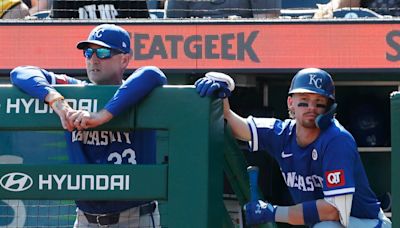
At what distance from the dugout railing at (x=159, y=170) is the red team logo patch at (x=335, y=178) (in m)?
0.62

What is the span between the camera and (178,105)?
9.37 ft

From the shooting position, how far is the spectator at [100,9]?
7129 mm

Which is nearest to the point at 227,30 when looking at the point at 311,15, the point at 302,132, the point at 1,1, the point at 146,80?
the point at 311,15

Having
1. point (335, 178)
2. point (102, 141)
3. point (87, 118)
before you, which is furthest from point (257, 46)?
point (87, 118)

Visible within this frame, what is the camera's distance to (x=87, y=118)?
2869mm

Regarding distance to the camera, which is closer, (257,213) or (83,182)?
(83,182)

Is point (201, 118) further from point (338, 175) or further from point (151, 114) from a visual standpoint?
point (338, 175)

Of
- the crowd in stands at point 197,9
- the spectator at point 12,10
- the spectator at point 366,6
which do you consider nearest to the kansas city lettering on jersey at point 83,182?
the crowd in stands at point 197,9

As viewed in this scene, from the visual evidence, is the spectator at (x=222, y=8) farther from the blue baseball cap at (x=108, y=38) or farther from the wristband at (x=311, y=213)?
the wristband at (x=311, y=213)

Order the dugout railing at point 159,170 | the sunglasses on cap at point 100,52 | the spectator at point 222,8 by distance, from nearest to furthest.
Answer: the dugout railing at point 159,170, the sunglasses on cap at point 100,52, the spectator at point 222,8

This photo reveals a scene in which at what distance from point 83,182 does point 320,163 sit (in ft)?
3.48

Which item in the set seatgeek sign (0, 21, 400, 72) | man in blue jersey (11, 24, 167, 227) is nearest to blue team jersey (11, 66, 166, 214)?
man in blue jersey (11, 24, 167, 227)

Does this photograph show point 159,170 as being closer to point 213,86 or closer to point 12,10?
point 213,86

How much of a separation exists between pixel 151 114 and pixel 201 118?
15 centimetres
